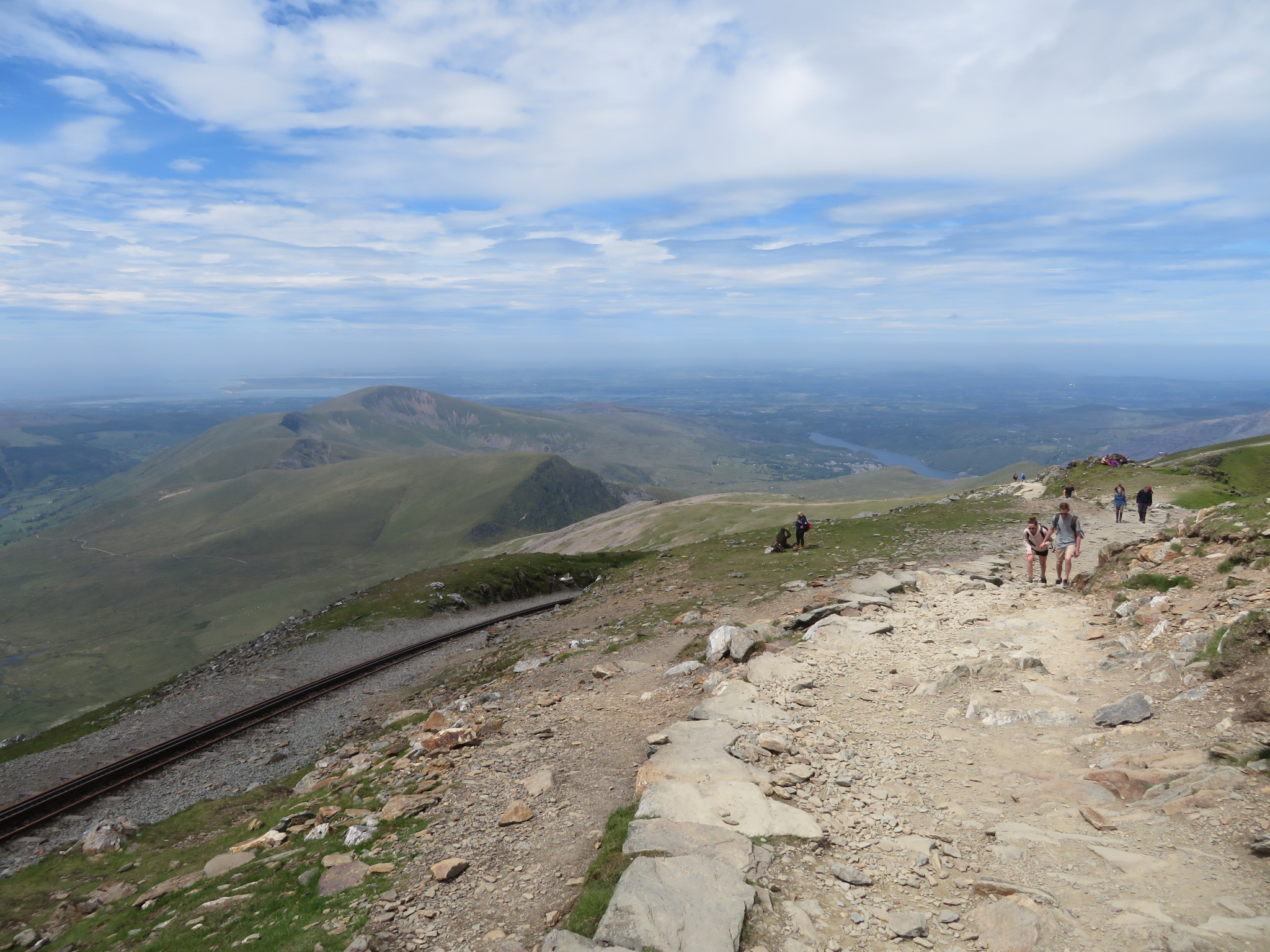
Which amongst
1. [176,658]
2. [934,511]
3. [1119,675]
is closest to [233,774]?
[1119,675]

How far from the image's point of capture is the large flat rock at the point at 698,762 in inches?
463

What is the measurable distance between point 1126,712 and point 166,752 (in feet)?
111

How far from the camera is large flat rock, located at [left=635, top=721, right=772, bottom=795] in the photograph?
11.8 m

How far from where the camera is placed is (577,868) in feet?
33.3

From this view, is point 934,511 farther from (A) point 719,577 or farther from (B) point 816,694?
(B) point 816,694

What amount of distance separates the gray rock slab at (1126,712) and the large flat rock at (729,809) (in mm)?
6759

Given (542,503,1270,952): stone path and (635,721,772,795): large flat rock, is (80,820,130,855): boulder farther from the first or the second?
(542,503,1270,952): stone path

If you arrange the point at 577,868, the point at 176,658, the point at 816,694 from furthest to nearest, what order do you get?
1. the point at 176,658
2. the point at 816,694
3. the point at 577,868

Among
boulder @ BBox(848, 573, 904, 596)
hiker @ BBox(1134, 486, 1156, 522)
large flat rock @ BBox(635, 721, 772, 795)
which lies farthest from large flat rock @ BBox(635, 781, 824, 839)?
hiker @ BBox(1134, 486, 1156, 522)

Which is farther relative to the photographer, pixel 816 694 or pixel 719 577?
pixel 719 577

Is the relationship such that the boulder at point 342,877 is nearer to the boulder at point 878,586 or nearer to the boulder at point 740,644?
the boulder at point 740,644

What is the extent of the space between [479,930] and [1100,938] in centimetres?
816

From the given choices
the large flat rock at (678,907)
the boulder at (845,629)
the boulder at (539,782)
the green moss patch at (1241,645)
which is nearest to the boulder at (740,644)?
the boulder at (845,629)

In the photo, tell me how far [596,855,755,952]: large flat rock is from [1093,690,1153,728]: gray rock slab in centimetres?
860
